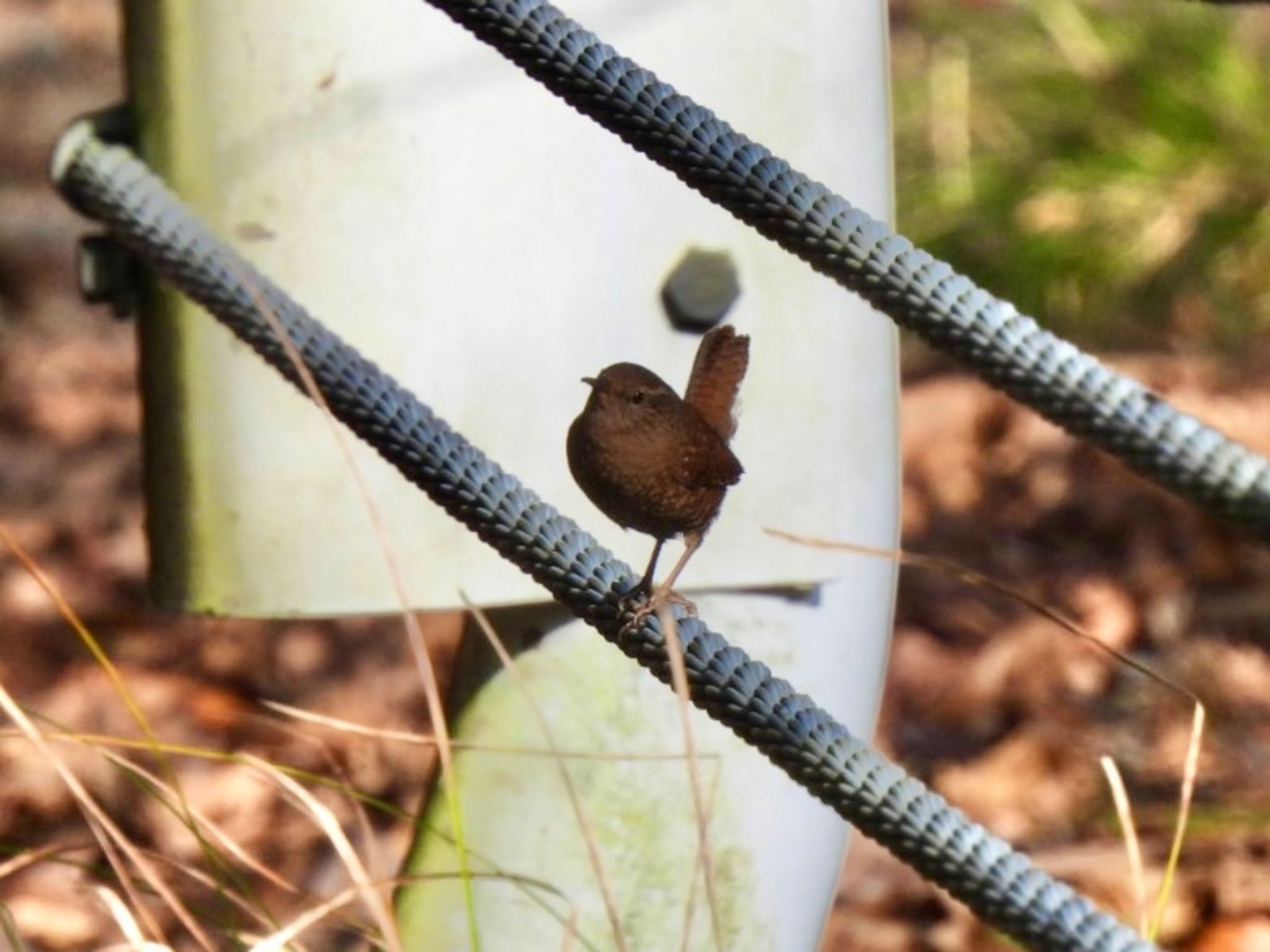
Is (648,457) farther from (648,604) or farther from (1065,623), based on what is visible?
(1065,623)

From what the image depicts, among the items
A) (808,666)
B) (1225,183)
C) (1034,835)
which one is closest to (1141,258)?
(1225,183)

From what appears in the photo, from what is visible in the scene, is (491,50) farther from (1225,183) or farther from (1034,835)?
(1225,183)

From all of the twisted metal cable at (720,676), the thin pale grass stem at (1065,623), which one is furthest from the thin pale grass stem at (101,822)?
the thin pale grass stem at (1065,623)

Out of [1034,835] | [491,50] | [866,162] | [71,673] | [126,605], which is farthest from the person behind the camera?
[126,605]

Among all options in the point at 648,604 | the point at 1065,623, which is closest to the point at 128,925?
the point at 648,604

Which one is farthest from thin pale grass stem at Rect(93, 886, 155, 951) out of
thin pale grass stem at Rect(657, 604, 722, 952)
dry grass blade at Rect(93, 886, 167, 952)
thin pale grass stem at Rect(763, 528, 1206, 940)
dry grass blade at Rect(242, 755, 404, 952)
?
thin pale grass stem at Rect(763, 528, 1206, 940)
